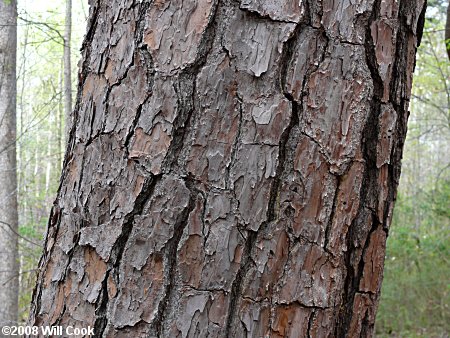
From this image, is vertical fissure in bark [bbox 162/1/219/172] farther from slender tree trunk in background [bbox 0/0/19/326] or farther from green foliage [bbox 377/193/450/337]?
green foliage [bbox 377/193/450/337]

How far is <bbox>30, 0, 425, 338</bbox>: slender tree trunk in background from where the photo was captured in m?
0.81

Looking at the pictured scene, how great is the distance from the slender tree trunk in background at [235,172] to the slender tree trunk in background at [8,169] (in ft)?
20.7

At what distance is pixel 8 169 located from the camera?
268 inches

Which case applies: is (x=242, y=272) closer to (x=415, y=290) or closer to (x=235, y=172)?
(x=235, y=172)

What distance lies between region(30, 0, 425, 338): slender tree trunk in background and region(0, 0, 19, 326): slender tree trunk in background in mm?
6313

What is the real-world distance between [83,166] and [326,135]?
402 mm

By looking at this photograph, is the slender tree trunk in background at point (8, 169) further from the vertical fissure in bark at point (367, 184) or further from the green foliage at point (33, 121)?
the vertical fissure in bark at point (367, 184)

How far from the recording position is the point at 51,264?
0.90 metres

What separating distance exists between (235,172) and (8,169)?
6.61m

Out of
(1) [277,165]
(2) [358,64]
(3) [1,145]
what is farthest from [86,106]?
(3) [1,145]

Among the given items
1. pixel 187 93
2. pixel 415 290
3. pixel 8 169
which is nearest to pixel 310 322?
pixel 187 93

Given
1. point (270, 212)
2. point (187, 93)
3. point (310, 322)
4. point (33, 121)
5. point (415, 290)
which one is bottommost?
point (415, 290)

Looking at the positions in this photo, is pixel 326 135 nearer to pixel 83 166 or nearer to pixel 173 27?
pixel 173 27

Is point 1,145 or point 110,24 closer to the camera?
point 110,24
